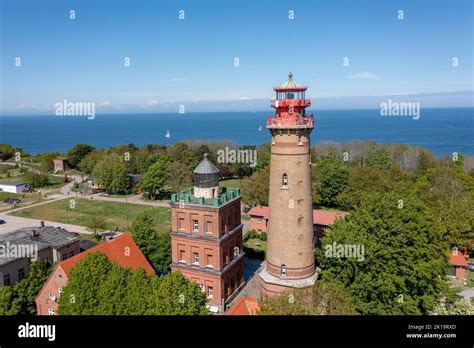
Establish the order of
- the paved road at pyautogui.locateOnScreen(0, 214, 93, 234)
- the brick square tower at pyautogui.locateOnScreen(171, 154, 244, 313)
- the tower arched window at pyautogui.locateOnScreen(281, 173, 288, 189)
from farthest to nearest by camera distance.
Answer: the paved road at pyautogui.locateOnScreen(0, 214, 93, 234)
the brick square tower at pyautogui.locateOnScreen(171, 154, 244, 313)
the tower arched window at pyautogui.locateOnScreen(281, 173, 288, 189)

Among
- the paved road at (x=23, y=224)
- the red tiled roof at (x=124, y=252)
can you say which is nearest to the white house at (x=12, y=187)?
the paved road at (x=23, y=224)

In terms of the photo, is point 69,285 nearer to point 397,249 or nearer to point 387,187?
point 397,249

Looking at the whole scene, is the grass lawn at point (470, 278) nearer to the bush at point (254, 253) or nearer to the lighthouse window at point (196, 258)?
the bush at point (254, 253)

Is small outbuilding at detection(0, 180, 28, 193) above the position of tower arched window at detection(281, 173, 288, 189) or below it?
below

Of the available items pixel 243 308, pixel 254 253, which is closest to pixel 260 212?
pixel 254 253

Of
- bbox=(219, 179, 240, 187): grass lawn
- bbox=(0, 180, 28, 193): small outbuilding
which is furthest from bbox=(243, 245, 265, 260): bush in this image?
bbox=(0, 180, 28, 193): small outbuilding

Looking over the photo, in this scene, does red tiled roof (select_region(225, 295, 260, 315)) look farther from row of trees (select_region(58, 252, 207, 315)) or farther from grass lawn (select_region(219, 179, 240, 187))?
grass lawn (select_region(219, 179, 240, 187))

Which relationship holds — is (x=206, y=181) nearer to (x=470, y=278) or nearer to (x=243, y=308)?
(x=243, y=308)

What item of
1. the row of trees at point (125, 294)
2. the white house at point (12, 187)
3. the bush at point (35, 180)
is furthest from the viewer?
the bush at point (35, 180)
